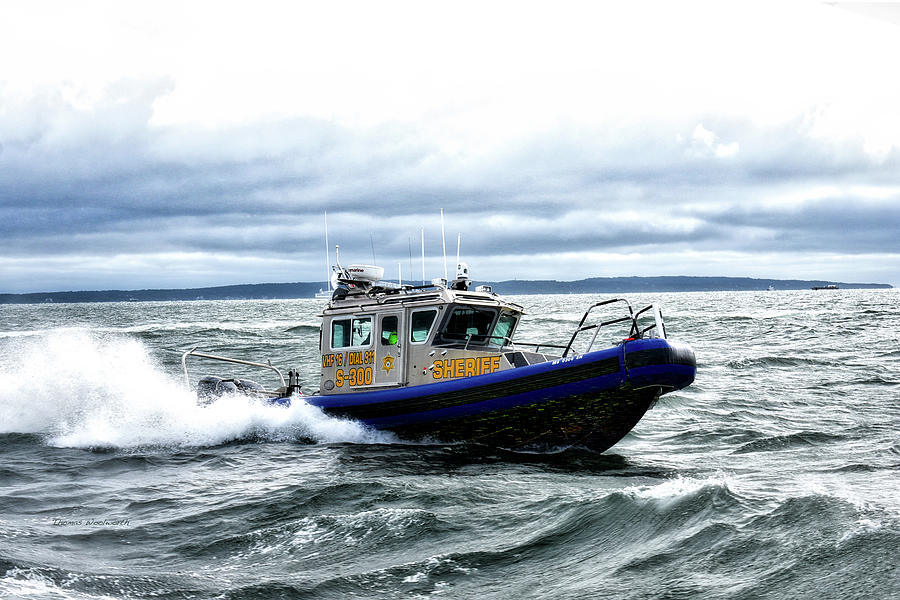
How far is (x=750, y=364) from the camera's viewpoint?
2308 centimetres

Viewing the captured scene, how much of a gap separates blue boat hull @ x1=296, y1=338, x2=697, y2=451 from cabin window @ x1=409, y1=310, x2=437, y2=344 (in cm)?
82

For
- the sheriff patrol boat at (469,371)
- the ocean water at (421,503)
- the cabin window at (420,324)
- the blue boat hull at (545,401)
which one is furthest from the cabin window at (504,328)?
the ocean water at (421,503)

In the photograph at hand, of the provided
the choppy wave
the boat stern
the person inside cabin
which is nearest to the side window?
the person inside cabin

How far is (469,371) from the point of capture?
12.0 m

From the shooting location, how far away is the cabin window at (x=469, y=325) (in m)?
12.3

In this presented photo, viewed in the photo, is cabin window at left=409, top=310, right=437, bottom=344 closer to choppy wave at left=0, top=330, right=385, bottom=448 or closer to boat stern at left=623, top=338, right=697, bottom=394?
choppy wave at left=0, top=330, right=385, bottom=448

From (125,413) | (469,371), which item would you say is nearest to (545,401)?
(469,371)

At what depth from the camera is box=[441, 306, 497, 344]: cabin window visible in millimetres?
12266

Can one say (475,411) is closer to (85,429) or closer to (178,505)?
(178,505)

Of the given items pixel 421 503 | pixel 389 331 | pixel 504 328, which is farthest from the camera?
pixel 504 328

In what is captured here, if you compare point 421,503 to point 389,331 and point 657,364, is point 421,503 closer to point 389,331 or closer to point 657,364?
point 657,364

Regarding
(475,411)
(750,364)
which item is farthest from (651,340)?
(750,364)

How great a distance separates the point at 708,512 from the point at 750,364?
16566 mm

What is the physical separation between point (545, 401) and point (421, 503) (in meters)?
2.97
